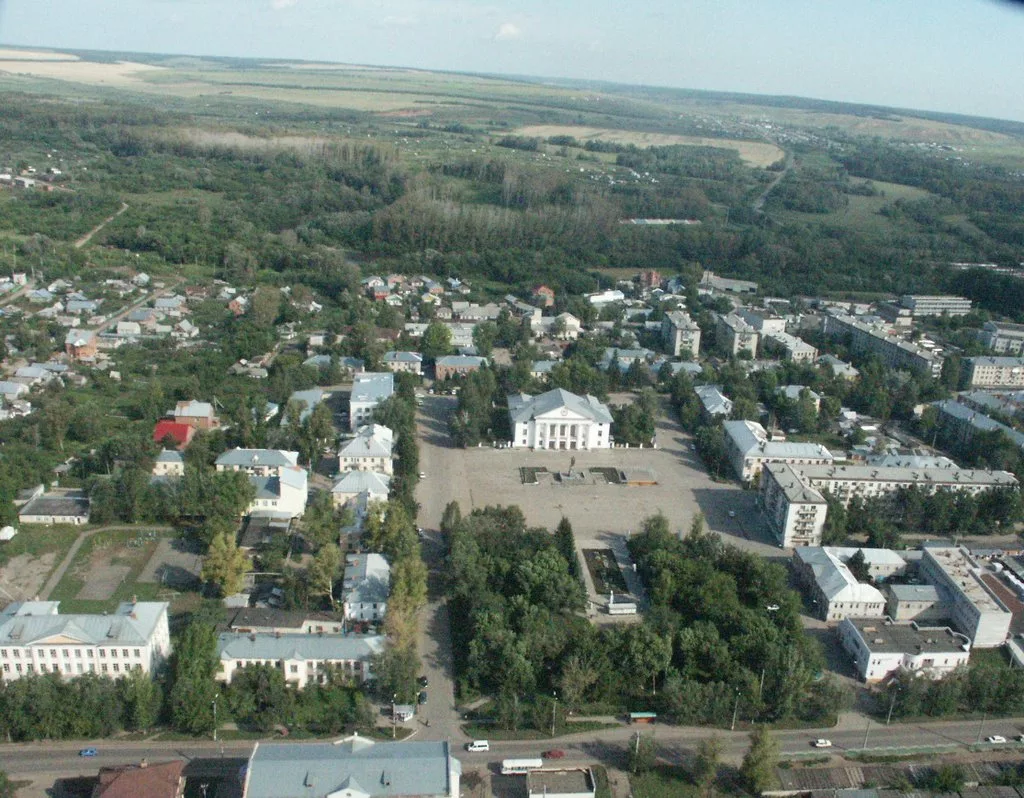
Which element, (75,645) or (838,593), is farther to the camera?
(838,593)

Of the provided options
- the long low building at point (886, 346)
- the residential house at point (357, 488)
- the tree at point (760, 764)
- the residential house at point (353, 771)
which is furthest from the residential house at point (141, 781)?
the long low building at point (886, 346)

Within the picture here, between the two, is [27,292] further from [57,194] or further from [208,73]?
[208,73]

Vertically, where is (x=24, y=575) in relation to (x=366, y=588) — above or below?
below

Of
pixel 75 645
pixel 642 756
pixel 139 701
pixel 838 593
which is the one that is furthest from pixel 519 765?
pixel 838 593

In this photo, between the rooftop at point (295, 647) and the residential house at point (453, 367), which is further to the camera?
the residential house at point (453, 367)

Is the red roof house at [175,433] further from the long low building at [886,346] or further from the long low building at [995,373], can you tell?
the long low building at [995,373]

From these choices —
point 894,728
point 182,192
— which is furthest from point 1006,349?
point 182,192

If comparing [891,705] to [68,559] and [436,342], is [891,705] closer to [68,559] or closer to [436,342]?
[68,559]

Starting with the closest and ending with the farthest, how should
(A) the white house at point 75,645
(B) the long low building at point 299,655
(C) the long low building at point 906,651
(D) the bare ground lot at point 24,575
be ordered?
(A) the white house at point 75,645 < (B) the long low building at point 299,655 < (C) the long low building at point 906,651 < (D) the bare ground lot at point 24,575
